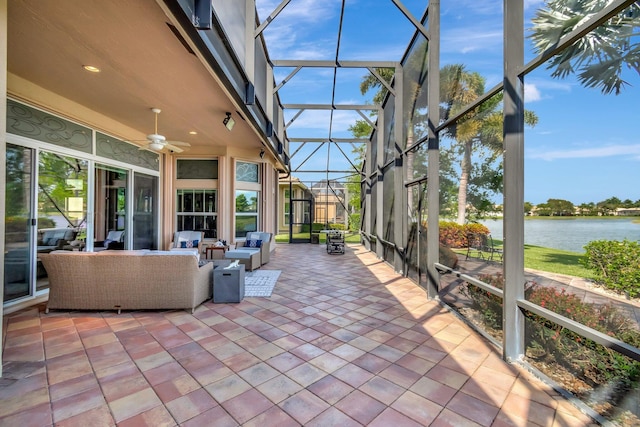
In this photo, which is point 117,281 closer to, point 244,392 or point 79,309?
point 79,309

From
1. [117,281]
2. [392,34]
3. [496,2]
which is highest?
[392,34]

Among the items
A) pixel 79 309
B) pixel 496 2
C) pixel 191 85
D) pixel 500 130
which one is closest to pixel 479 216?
pixel 500 130

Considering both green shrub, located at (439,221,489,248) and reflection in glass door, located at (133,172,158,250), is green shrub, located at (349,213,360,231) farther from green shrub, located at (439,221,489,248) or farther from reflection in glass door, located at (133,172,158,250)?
green shrub, located at (439,221,489,248)

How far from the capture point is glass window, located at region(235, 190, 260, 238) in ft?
25.7

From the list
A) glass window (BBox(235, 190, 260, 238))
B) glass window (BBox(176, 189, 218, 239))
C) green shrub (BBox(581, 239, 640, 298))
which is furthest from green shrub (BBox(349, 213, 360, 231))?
green shrub (BBox(581, 239, 640, 298))

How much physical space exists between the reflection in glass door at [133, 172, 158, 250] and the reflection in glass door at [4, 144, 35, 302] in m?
2.49

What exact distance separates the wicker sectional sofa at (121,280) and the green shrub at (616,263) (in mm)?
3788

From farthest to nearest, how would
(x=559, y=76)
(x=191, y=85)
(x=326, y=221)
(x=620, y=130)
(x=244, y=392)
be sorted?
(x=326, y=221), (x=191, y=85), (x=559, y=76), (x=244, y=392), (x=620, y=130)

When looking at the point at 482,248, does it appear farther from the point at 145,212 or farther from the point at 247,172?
the point at 145,212

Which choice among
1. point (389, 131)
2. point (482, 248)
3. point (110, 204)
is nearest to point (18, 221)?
point (110, 204)

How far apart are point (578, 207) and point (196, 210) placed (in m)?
7.67

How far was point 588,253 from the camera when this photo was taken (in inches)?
77.4

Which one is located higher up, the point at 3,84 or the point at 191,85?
the point at 191,85

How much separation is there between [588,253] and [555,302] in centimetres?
47
